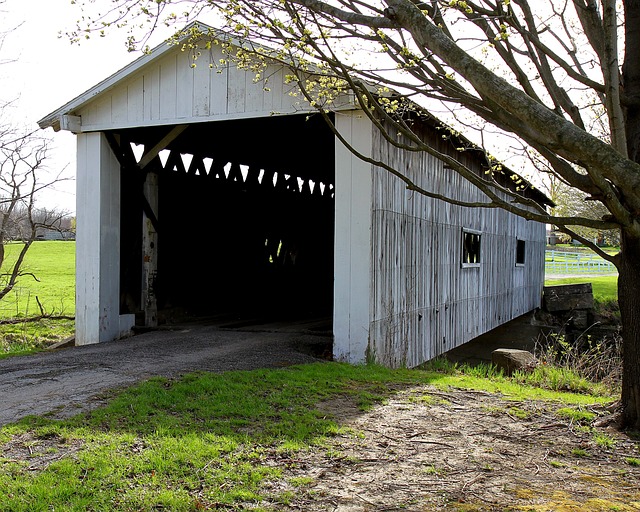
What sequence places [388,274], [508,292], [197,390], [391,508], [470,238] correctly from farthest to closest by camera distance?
1. [508,292]
2. [470,238]
3. [388,274]
4. [197,390]
5. [391,508]

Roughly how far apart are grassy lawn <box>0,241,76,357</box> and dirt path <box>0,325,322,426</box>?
1592mm

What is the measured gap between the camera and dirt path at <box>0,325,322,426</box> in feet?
20.1

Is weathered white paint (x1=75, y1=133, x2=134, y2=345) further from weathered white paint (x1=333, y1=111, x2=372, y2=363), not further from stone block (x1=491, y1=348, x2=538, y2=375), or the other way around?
stone block (x1=491, y1=348, x2=538, y2=375)

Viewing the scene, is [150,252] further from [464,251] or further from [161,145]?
[464,251]

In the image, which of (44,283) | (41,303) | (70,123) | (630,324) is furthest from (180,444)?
(44,283)

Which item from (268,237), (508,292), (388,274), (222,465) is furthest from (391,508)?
(508,292)

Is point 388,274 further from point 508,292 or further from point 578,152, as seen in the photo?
point 508,292

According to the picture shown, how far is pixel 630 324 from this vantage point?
591cm

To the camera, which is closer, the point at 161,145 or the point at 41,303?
the point at 161,145

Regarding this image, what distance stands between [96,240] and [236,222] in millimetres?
4593

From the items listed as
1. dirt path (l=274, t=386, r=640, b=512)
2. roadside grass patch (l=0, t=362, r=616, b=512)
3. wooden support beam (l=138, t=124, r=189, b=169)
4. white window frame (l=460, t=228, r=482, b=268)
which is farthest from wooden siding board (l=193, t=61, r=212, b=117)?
white window frame (l=460, t=228, r=482, b=268)

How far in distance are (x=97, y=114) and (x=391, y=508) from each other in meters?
8.61

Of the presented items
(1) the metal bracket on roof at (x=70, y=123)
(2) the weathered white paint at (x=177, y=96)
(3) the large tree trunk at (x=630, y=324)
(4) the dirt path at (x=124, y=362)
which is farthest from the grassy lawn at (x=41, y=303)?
(3) the large tree trunk at (x=630, y=324)

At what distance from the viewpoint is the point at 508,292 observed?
18688mm
